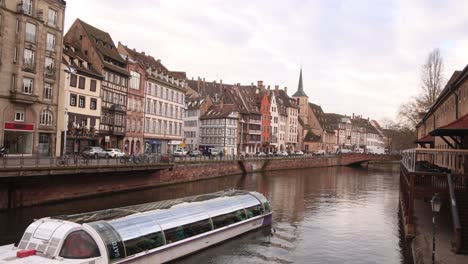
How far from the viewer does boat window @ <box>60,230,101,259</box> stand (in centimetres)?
1551

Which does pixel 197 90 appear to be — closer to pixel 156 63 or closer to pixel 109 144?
pixel 156 63

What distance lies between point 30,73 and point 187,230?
28.3 m

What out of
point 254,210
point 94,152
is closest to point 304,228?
point 254,210

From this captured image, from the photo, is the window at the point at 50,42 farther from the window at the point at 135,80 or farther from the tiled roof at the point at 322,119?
the tiled roof at the point at 322,119

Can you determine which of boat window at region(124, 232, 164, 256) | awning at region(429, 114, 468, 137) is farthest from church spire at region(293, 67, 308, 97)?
boat window at region(124, 232, 164, 256)

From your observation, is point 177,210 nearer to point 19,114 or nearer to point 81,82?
point 19,114

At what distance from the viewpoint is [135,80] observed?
63750mm

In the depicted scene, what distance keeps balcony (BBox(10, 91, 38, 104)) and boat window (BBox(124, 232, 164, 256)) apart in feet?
89.3

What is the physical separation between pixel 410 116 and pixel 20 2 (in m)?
61.4

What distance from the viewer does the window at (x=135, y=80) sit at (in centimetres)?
6294

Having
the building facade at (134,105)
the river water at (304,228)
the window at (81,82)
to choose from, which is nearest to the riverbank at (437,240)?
the river water at (304,228)

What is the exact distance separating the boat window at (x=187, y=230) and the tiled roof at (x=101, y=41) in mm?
40007

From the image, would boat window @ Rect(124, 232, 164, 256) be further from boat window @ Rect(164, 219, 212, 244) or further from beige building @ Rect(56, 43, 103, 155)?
beige building @ Rect(56, 43, 103, 155)

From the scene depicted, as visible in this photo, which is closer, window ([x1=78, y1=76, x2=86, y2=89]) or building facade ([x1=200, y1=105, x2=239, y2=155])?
window ([x1=78, y1=76, x2=86, y2=89])
